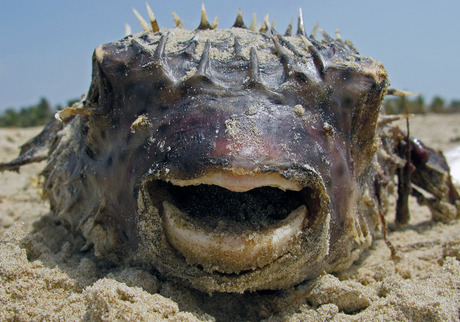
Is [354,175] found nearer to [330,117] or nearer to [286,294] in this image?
[330,117]

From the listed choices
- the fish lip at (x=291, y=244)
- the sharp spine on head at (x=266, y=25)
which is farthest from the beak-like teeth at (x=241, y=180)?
the sharp spine on head at (x=266, y=25)

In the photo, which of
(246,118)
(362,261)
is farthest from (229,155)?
(362,261)

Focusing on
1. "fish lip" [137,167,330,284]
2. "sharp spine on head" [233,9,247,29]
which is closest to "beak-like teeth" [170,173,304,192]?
"fish lip" [137,167,330,284]

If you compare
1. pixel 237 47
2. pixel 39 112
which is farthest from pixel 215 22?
pixel 39 112

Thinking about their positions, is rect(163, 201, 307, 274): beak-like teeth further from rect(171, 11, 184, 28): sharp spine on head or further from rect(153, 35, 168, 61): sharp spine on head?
rect(171, 11, 184, 28): sharp spine on head

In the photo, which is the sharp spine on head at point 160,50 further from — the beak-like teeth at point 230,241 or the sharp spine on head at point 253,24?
the sharp spine on head at point 253,24

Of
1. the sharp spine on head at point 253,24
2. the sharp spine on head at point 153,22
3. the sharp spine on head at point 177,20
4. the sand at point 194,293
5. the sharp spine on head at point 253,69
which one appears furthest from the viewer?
the sharp spine on head at point 177,20
